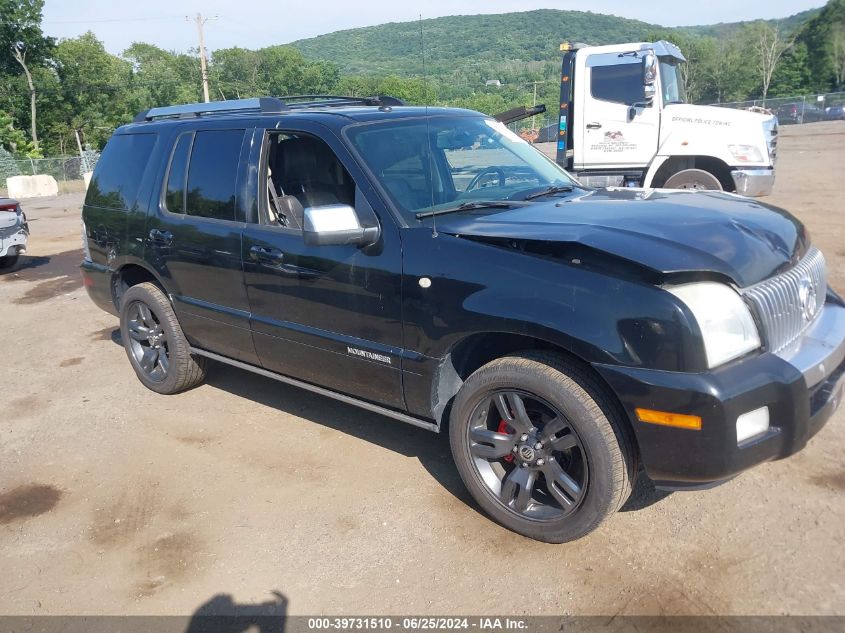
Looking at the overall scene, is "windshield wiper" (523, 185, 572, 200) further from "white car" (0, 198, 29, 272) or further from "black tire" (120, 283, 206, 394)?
"white car" (0, 198, 29, 272)

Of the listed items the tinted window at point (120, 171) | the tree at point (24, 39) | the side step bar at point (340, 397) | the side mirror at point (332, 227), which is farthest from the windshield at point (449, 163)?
the tree at point (24, 39)

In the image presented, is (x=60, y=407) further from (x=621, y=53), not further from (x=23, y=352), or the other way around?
(x=621, y=53)

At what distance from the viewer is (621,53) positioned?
995cm

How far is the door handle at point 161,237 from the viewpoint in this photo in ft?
15.8

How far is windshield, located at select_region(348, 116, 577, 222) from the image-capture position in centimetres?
379

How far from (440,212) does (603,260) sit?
1.05 m

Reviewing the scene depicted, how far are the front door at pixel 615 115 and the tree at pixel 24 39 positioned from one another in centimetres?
5301

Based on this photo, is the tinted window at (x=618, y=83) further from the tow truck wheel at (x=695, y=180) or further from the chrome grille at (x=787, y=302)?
the chrome grille at (x=787, y=302)

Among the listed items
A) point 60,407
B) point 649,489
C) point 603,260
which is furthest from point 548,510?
point 60,407

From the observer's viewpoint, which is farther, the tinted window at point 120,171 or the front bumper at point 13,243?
the front bumper at point 13,243

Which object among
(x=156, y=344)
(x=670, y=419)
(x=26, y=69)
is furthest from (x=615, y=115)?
(x=26, y=69)

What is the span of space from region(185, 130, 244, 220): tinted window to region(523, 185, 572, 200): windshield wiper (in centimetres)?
182

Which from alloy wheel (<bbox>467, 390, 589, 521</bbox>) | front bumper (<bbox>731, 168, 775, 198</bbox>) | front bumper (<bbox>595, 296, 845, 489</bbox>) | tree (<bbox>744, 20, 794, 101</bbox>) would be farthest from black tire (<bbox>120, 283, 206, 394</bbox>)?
tree (<bbox>744, 20, 794, 101</bbox>)

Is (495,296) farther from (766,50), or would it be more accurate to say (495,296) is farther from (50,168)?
(766,50)
